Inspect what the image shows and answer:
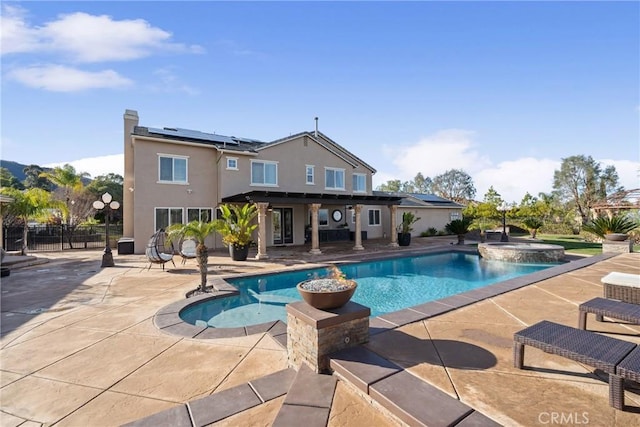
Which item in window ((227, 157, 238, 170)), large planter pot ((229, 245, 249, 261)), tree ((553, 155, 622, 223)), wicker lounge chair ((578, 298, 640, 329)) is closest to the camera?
wicker lounge chair ((578, 298, 640, 329))

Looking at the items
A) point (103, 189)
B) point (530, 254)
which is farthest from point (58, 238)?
point (530, 254)

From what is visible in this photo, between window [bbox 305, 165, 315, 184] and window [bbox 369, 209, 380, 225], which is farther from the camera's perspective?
window [bbox 369, 209, 380, 225]

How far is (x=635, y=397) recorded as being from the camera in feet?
8.81

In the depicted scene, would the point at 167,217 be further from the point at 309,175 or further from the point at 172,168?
the point at 309,175

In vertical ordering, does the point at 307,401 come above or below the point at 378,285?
above

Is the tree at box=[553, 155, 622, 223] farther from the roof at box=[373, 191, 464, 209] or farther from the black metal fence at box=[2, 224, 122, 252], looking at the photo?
the black metal fence at box=[2, 224, 122, 252]

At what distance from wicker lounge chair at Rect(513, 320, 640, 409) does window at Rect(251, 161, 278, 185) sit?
1555 cm

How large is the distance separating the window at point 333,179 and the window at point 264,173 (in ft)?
12.5

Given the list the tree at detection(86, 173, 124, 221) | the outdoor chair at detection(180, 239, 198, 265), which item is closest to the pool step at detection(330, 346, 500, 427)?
the outdoor chair at detection(180, 239, 198, 265)

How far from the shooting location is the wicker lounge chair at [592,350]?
2.44 metres

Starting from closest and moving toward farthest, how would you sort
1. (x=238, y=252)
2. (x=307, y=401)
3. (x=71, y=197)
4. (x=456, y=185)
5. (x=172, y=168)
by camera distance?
(x=307, y=401)
(x=238, y=252)
(x=172, y=168)
(x=71, y=197)
(x=456, y=185)

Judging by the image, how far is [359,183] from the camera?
22.1 metres

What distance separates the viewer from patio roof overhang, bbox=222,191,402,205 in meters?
13.4

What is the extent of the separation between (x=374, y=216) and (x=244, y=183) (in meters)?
11.2
